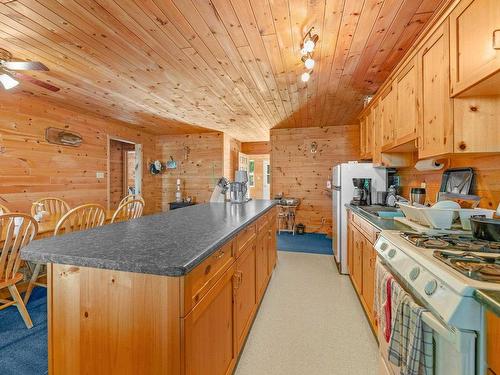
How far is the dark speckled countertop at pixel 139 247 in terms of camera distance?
3.00 feet

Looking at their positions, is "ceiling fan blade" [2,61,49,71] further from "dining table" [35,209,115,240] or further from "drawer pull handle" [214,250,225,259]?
"drawer pull handle" [214,250,225,259]

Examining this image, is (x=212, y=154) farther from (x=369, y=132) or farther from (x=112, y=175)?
(x=369, y=132)

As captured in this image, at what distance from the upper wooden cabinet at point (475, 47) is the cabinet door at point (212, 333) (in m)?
1.61

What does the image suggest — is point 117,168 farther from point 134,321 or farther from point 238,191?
point 134,321

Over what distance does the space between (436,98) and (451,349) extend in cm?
146

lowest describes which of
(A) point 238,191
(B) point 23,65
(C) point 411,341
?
(C) point 411,341

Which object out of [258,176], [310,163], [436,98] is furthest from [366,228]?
[258,176]

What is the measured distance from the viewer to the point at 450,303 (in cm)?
76

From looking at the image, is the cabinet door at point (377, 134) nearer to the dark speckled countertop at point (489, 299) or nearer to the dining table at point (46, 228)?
the dark speckled countertop at point (489, 299)

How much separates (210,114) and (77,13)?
2.71 metres

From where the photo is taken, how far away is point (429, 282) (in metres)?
0.90

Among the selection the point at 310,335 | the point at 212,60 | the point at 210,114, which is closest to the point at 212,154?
the point at 210,114

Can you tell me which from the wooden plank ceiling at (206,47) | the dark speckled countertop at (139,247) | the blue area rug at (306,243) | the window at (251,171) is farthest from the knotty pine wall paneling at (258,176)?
the dark speckled countertop at (139,247)

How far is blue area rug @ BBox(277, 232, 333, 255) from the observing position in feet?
13.9
